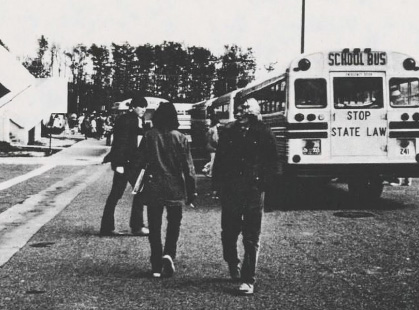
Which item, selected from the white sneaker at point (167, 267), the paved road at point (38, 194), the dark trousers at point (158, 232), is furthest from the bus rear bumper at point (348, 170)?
the white sneaker at point (167, 267)

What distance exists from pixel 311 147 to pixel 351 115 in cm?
88

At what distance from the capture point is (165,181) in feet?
21.6

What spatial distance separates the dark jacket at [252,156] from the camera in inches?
240

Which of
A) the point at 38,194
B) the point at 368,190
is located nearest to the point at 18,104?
the point at 38,194

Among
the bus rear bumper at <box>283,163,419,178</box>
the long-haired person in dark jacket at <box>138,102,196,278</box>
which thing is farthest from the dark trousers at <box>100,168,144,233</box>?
the bus rear bumper at <box>283,163,419,178</box>

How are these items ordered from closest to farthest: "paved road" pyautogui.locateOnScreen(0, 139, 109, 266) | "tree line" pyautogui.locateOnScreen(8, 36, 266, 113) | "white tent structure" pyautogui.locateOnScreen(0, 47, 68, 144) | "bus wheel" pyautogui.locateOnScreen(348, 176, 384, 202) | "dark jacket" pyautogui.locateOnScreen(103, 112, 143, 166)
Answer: "dark jacket" pyautogui.locateOnScreen(103, 112, 143, 166) < "paved road" pyautogui.locateOnScreen(0, 139, 109, 266) < "bus wheel" pyautogui.locateOnScreen(348, 176, 384, 202) < "white tent structure" pyautogui.locateOnScreen(0, 47, 68, 144) < "tree line" pyautogui.locateOnScreen(8, 36, 266, 113)

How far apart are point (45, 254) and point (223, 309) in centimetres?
303

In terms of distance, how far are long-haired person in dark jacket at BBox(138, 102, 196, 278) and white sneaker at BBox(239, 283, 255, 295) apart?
947mm

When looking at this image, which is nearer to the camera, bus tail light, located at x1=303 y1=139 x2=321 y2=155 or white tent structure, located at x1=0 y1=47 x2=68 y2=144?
bus tail light, located at x1=303 y1=139 x2=321 y2=155

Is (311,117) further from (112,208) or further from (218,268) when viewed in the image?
(218,268)

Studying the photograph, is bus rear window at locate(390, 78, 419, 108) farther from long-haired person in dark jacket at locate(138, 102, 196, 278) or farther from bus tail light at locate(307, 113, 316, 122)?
long-haired person in dark jacket at locate(138, 102, 196, 278)

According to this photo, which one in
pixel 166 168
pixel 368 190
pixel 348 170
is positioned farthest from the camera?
pixel 368 190

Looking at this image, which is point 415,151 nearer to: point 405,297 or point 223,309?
point 405,297

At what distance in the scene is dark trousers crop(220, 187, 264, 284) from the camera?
5.93 meters
